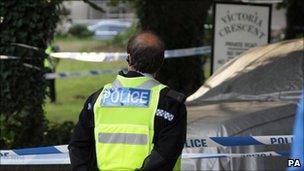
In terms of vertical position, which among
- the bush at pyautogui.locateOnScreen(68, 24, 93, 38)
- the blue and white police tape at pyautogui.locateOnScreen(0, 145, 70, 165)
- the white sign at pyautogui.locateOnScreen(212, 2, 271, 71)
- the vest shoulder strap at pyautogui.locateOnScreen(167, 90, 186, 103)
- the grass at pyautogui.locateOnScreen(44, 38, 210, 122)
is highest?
the vest shoulder strap at pyautogui.locateOnScreen(167, 90, 186, 103)

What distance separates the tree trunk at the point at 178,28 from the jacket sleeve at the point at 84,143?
694 centimetres

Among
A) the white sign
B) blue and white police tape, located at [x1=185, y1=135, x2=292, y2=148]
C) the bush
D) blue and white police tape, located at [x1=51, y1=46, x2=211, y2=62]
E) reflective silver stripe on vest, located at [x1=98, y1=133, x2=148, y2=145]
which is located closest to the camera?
reflective silver stripe on vest, located at [x1=98, y1=133, x2=148, y2=145]

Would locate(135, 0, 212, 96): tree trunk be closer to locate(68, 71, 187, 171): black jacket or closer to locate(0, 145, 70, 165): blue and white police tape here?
locate(0, 145, 70, 165): blue and white police tape

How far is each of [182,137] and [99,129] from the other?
38 centimetres

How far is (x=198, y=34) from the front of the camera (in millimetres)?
10508

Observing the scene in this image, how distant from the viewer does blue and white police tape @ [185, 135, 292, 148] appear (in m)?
4.21

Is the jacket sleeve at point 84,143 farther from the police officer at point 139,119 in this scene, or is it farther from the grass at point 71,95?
the grass at point 71,95

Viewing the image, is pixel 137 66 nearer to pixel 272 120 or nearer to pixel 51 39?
pixel 272 120

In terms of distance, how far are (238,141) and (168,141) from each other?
1.46 meters

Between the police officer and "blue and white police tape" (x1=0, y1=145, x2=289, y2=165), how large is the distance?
151 cm

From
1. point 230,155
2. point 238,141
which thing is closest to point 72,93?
point 230,155

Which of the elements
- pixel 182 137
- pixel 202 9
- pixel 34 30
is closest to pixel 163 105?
pixel 182 137

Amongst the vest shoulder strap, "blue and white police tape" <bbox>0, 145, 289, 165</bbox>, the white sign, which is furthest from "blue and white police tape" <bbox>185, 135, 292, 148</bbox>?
the white sign

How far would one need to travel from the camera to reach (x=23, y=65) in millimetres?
6281
